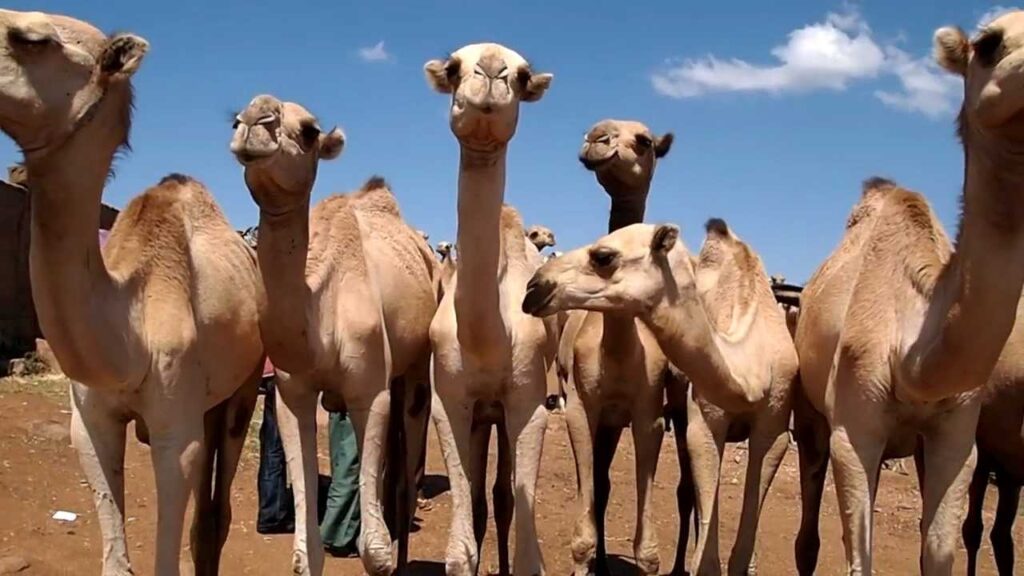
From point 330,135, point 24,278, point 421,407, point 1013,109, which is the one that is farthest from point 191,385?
point 24,278

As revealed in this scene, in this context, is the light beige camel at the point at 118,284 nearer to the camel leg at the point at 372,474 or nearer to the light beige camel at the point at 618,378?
the camel leg at the point at 372,474

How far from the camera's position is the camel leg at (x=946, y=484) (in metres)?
5.39

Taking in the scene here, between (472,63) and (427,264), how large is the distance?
3.43m

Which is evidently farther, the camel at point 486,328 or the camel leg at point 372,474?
the camel leg at point 372,474

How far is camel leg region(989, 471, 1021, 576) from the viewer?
841 centimetres

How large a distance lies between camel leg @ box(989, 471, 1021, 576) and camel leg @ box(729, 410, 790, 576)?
8.71ft

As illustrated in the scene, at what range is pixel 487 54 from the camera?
17.6 feet

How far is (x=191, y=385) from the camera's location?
5566mm

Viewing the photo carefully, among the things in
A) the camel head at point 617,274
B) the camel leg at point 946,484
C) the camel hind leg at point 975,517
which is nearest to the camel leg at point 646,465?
the camel head at point 617,274

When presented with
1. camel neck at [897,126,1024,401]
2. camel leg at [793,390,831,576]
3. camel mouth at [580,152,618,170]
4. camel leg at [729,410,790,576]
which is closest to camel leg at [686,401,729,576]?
camel leg at [729,410,790,576]

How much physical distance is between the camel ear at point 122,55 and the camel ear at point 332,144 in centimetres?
131

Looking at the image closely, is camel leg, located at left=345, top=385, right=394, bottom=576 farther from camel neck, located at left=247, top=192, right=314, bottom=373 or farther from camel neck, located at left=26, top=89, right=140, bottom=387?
camel neck, located at left=26, top=89, right=140, bottom=387

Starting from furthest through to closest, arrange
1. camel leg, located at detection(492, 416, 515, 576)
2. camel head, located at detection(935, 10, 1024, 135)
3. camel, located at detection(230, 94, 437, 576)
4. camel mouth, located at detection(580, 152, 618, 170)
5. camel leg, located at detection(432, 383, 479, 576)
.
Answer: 1. camel leg, located at detection(492, 416, 515, 576)
2. camel mouth, located at detection(580, 152, 618, 170)
3. camel leg, located at detection(432, 383, 479, 576)
4. camel, located at detection(230, 94, 437, 576)
5. camel head, located at detection(935, 10, 1024, 135)

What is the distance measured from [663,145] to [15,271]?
13.7 meters
